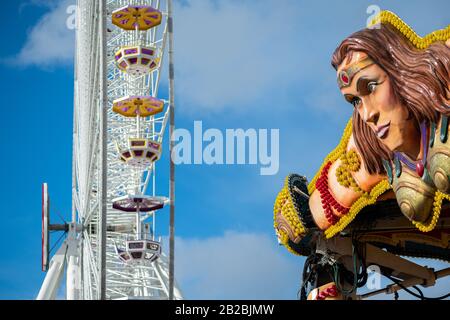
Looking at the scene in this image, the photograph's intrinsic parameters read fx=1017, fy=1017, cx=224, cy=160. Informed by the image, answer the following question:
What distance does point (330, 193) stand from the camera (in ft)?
50.1

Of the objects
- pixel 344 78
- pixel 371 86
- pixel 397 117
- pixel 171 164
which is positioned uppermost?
pixel 171 164

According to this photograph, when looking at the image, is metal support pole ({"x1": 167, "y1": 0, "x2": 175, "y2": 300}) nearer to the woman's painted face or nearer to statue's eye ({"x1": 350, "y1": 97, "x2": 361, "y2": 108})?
statue's eye ({"x1": 350, "y1": 97, "x2": 361, "y2": 108})

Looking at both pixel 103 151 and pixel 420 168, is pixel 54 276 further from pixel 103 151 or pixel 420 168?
pixel 420 168

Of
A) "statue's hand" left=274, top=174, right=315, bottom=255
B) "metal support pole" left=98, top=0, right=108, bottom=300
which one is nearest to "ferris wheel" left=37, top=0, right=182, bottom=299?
"metal support pole" left=98, top=0, right=108, bottom=300

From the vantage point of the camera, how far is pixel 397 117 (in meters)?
12.3

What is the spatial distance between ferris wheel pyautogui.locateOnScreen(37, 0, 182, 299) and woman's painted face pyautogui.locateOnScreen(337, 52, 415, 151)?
1502 cm

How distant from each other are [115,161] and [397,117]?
2354 cm

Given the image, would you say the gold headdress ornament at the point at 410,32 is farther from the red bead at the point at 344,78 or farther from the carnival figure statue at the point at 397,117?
the red bead at the point at 344,78

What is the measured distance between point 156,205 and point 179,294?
265 inches

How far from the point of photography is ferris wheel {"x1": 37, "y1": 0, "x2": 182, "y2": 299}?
29406 millimetres

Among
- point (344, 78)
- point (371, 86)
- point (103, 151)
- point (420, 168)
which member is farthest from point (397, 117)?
point (103, 151)

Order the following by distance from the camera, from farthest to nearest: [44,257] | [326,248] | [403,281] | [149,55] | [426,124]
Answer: [44,257], [149,55], [403,281], [326,248], [426,124]
